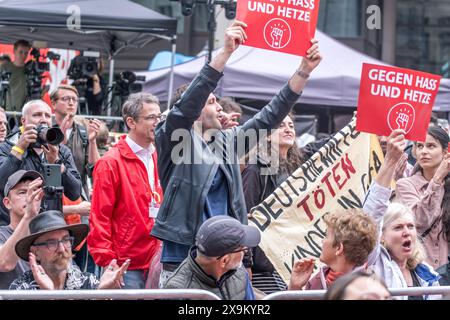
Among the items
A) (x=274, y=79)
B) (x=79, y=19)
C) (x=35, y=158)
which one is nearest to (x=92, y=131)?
(x=35, y=158)

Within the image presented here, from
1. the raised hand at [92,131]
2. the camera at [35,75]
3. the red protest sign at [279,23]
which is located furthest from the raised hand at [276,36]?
the camera at [35,75]

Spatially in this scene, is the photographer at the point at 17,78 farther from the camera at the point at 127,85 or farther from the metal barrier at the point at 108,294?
the metal barrier at the point at 108,294

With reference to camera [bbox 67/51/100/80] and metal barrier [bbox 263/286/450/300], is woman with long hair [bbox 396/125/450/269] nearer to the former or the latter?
metal barrier [bbox 263/286/450/300]

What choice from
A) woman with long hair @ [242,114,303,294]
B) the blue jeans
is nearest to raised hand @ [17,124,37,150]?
the blue jeans

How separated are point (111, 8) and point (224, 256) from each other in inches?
289

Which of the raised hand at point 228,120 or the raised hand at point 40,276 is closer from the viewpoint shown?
the raised hand at point 40,276

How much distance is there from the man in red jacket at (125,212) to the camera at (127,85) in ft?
19.9

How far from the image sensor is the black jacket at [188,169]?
614 centimetres

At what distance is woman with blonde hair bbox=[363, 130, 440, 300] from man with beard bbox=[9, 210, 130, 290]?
54.8 inches

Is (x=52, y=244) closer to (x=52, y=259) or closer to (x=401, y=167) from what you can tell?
(x=52, y=259)

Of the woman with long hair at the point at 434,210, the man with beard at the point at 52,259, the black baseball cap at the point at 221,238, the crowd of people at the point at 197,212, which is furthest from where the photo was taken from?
the woman with long hair at the point at 434,210

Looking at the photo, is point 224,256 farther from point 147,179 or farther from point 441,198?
point 441,198

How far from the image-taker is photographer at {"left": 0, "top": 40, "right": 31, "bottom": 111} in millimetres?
12102

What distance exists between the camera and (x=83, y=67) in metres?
12.9
